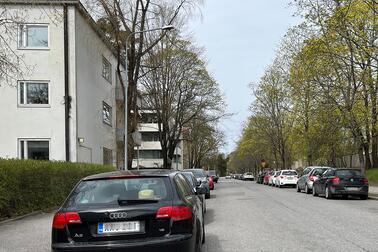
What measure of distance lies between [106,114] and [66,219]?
29.0m

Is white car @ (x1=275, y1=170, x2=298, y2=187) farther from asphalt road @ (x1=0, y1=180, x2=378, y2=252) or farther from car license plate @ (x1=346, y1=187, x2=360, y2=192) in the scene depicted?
asphalt road @ (x1=0, y1=180, x2=378, y2=252)

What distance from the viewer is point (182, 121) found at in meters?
46.9

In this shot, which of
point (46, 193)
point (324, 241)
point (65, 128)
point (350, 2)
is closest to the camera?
point (324, 241)

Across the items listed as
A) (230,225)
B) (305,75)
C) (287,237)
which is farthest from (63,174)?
(305,75)

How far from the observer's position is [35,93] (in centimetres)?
2686

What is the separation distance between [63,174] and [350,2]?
18926mm

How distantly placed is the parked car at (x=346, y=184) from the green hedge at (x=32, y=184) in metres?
11.4

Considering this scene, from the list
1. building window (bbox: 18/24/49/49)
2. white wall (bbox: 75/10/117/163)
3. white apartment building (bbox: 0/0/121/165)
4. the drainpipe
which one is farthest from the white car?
building window (bbox: 18/24/49/49)

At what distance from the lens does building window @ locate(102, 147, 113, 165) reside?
34.2 meters

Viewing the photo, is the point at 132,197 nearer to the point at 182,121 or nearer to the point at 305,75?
the point at 305,75

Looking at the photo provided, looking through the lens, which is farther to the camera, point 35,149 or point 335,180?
point 35,149

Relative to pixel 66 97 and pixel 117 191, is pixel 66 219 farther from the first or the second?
pixel 66 97

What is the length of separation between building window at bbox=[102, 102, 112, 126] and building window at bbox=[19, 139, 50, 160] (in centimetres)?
687

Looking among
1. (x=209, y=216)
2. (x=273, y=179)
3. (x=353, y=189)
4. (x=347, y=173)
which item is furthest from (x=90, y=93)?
(x=273, y=179)
